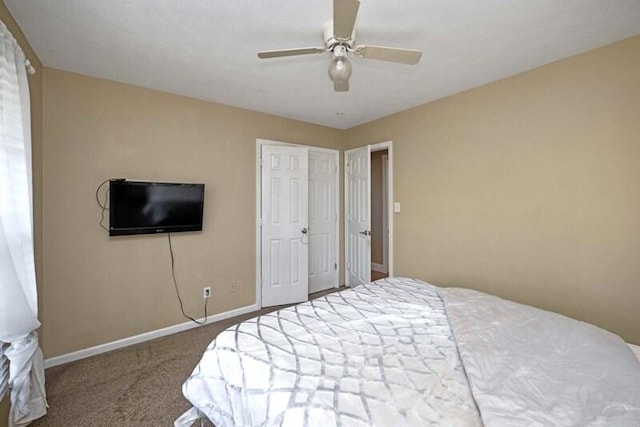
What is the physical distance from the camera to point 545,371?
3.42 feet

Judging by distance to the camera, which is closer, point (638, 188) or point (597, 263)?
point (638, 188)

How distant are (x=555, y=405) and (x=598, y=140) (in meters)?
2.07

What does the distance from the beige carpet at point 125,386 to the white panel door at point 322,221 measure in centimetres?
180

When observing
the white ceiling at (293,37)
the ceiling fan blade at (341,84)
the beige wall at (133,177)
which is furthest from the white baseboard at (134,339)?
the ceiling fan blade at (341,84)

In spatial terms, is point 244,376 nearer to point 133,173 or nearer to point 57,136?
point 133,173

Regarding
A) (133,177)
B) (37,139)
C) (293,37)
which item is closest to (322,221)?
(133,177)

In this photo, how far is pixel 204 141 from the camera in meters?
2.98

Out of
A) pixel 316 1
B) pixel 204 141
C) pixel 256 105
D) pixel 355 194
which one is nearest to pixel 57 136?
pixel 204 141

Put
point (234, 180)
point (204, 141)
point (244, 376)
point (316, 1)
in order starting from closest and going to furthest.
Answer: point (244, 376), point (316, 1), point (204, 141), point (234, 180)

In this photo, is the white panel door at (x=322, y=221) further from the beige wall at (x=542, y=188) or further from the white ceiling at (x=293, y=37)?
the white ceiling at (x=293, y=37)

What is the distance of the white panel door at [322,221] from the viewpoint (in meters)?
3.92

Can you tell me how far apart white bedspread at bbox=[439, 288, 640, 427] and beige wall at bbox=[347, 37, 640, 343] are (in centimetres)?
90

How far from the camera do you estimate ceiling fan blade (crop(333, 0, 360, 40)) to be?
1.20 meters

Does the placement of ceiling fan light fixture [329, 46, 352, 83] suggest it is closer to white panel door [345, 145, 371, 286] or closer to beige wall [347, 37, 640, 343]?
beige wall [347, 37, 640, 343]
